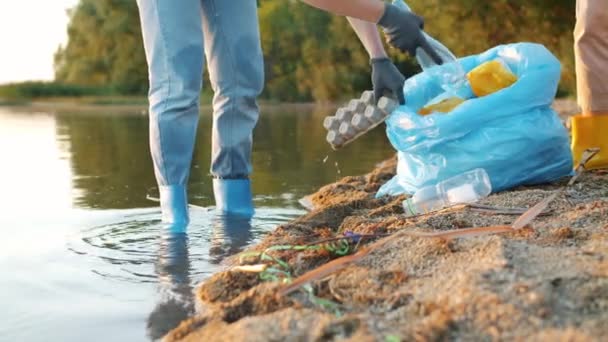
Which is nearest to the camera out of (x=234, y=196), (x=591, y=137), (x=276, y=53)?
(x=234, y=196)

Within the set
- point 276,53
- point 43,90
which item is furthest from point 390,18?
point 43,90

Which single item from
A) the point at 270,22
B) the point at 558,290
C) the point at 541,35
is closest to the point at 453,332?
the point at 558,290

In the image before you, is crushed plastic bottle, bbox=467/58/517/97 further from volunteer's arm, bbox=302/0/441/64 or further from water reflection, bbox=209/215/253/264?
water reflection, bbox=209/215/253/264

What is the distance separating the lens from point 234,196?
3555 mm

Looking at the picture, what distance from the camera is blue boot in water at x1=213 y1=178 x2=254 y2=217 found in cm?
354

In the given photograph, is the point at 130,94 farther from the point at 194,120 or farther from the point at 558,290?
the point at 558,290

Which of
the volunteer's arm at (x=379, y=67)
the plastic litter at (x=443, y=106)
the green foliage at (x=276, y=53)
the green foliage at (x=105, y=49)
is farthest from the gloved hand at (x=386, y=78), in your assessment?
the green foliage at (x=105, y=49)

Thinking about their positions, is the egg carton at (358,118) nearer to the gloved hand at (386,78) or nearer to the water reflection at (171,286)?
the gloved hand at (386,78)

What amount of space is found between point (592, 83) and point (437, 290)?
2.33 meters

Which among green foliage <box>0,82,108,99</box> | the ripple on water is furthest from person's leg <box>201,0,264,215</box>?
green foliage <box>0,82,108,99</box>

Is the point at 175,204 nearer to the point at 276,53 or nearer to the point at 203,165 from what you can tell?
Result: the point at 203,165

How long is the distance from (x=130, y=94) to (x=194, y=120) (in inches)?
1105

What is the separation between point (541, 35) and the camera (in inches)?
583

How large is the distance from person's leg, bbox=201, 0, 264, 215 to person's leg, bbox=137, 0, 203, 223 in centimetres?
21
